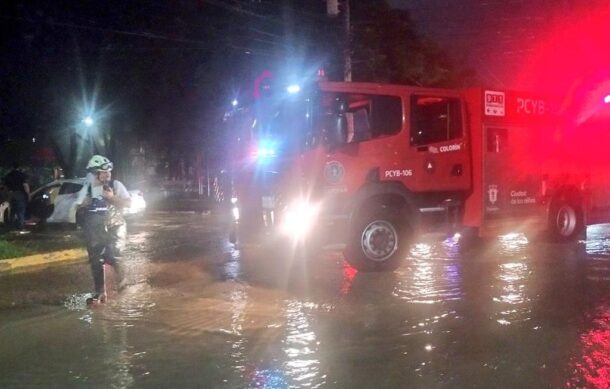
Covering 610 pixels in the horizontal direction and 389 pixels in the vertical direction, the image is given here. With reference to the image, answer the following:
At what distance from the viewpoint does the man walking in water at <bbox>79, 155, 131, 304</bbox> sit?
27.2ft

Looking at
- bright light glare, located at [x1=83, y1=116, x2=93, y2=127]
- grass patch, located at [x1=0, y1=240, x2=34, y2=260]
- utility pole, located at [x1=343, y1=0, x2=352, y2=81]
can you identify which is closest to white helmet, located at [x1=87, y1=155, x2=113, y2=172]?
grass patch, located at [x1=0, y1=240, x2=34, y2=260]

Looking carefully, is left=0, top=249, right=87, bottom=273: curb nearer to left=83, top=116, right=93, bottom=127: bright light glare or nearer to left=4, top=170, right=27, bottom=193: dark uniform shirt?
left=4, top=170, right=27, bottom=193: dark uniform shirt

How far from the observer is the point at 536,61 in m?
25.1

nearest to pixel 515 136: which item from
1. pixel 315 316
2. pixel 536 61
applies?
pixel 315 316

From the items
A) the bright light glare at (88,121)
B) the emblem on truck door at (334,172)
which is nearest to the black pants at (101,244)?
the emblem on truck door at (334,172)

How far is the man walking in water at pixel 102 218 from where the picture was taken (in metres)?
8.29

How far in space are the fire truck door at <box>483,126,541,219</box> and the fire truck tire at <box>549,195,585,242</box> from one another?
724 millimetres

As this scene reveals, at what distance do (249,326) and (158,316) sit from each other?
1.18 meters

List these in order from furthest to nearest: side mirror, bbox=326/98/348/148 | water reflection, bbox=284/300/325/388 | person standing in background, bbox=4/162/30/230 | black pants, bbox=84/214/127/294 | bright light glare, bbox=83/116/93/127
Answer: bright light glare, bbox=83/116/93/127, person standing in background, bbox=4/162/30/230, side mirror, bbox=326/98/348/148, black pants, bbox=84/214/127/294, water reflection, bbox=284/300/325/388

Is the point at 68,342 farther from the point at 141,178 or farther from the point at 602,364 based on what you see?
the point at 141,178

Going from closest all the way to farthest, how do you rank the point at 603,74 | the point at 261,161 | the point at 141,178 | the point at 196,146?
1. the point at 261,161
2. the point at 603,74
3. the point at 196,146
4. the point at 141,178

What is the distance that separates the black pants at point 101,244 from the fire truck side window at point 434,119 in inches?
177

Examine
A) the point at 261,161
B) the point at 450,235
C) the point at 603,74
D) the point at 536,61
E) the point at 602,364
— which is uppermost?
→ the point at 536,61

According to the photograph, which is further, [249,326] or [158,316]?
[158,316]
